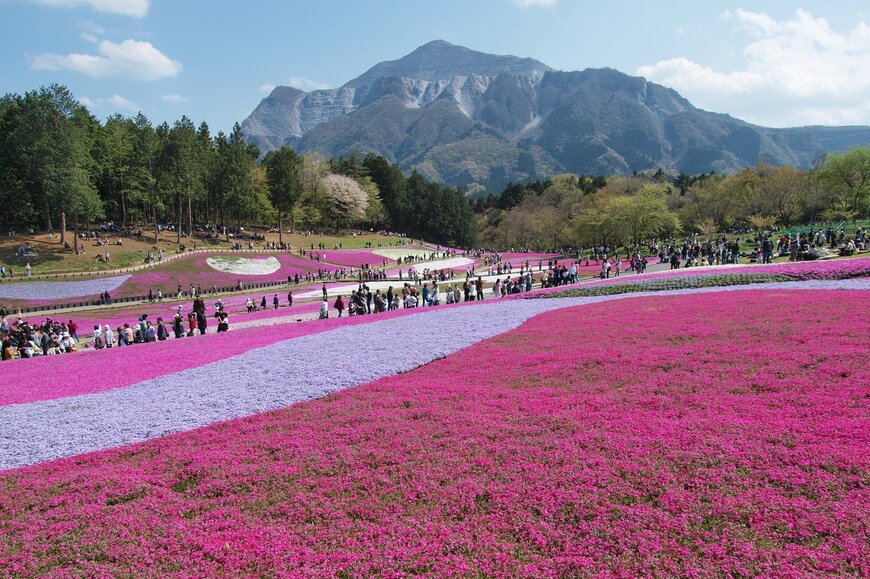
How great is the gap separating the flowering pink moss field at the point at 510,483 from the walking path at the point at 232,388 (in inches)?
43.6

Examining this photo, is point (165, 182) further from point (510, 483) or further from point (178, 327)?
point (510, 483)

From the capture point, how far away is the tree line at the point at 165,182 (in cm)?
5594

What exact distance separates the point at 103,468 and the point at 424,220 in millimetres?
115905

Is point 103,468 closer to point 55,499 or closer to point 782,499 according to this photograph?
point 55,499

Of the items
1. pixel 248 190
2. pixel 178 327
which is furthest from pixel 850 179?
pixel 178 327

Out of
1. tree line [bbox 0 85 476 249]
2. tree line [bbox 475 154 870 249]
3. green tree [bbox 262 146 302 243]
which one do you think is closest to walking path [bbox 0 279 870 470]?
tree line [bbox 0 85 476 249]

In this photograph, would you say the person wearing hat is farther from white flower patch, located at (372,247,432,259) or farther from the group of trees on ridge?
white flower patch, located at (372,247,432,259)

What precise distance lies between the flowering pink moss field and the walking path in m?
1.11

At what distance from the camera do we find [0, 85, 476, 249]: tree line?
55.9m

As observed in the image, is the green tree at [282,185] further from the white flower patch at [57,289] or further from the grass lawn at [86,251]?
the white flower patch at [57,289]

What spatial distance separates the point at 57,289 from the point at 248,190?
3875 centimetres

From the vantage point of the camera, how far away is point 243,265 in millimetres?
62875

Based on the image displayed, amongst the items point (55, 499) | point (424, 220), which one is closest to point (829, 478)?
point (55, 499)

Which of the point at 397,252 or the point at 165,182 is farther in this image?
the point at 397,252
